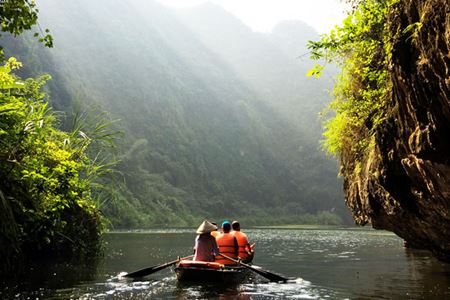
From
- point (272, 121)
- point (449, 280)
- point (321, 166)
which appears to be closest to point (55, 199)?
point (449, 280)

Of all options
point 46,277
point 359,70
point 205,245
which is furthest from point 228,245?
point 359,70

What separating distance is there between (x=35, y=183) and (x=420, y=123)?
11.1 m

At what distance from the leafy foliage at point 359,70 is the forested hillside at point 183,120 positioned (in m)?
50.3

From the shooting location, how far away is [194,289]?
12195mm

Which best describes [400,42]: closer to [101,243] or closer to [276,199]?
[101,243]

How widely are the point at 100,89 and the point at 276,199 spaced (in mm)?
56792

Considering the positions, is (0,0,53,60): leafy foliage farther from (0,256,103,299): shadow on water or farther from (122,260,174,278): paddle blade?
(122,260,174,278): paddle blade

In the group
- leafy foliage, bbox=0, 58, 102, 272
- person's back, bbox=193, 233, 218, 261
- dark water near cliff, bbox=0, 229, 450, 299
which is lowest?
dark water near cliff, bbox=0, 229, 450, 299

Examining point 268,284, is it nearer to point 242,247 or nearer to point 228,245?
point 228,245

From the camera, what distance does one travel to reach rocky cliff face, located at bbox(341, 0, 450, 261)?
7379mm

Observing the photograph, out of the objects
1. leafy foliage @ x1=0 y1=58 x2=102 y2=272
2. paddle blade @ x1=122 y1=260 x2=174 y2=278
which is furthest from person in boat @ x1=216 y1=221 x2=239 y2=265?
leafy foliage @ x1=0 y1=58 x2=102 y2=272

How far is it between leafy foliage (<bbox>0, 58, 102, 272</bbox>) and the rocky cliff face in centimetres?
871

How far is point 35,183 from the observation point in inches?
549

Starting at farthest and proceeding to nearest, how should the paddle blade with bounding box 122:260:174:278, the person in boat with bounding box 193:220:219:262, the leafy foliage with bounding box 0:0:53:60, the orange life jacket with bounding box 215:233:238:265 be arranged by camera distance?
the orange life jacket with bounding box 215:233:238:265, the paddle blade with bounding box 122:260:174:278, the person in boat with bounding box 193:220:219:262, the leafy foliage with bounding box 0:0:53:60
